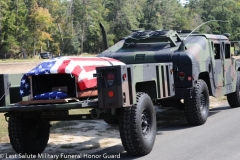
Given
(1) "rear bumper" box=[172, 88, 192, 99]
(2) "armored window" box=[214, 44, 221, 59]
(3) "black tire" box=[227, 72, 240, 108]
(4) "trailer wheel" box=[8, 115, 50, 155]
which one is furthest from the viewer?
(3) "black tire" box=[227, 72, 240, 108]

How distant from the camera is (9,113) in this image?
22.8ft

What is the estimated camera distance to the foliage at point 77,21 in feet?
224

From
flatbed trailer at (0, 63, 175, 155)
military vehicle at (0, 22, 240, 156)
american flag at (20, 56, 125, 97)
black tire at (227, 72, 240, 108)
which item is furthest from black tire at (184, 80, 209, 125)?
american flag at (20, 56, 125, 97)

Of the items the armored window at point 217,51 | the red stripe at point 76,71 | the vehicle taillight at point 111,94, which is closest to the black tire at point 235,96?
the armored window at point 217,51

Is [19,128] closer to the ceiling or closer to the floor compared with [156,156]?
closer to the ceiling

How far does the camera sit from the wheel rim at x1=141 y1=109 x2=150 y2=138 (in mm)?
6980

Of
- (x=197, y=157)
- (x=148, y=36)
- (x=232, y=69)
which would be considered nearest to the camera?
(x=197, y=157)

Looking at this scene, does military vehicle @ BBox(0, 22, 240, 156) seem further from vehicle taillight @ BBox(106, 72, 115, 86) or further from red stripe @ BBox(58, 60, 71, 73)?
red stripe @ BBox(58, 60, 71, 73)

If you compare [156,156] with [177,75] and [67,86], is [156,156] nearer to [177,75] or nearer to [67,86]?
[67,86]

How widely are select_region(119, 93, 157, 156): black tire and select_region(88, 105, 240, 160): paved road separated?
0.20 meters

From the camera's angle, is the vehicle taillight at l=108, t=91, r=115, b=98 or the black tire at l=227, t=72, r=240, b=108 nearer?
the vehicle taillight at l=108, t=91, r=115, b=98

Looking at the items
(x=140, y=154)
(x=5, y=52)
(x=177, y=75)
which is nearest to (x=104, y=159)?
(x=140, y=154)

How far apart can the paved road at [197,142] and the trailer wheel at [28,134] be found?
986mm

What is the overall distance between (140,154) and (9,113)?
2047 millimetres
